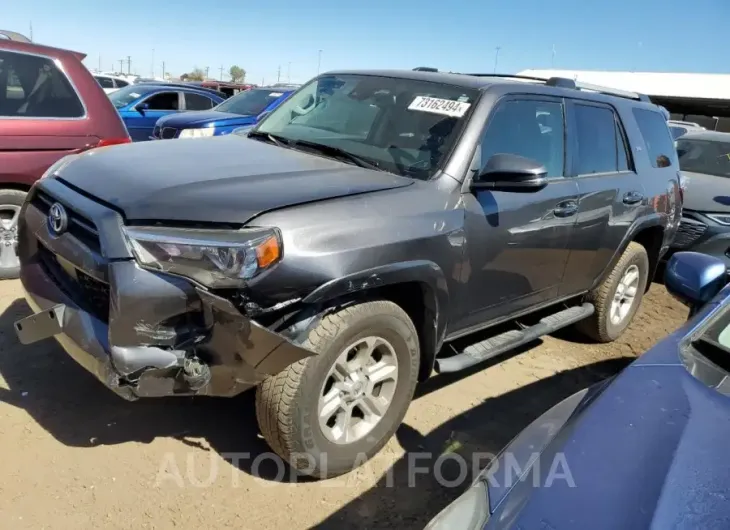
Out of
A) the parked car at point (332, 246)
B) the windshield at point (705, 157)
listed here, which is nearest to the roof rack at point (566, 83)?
the parked car at point (332, 246)

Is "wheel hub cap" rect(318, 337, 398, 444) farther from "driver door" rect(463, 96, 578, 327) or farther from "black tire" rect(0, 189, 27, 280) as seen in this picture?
"black tire" rect(0, 189, 27, 280)

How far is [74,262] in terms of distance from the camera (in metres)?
2.69

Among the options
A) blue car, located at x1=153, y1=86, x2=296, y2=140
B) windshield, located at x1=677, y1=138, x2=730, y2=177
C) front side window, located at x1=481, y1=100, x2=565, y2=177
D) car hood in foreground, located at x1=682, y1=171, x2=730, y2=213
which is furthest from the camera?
windshield, located at x1=677, y1=138, x2=730, y2=177

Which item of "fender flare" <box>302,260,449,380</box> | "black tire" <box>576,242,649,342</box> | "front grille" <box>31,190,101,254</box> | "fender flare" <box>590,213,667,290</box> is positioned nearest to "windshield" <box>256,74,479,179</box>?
"fender flare" <box>302,260,449,380</box>

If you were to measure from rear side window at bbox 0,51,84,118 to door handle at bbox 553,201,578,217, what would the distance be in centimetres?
380

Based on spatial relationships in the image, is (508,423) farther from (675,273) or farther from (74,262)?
(74,262)

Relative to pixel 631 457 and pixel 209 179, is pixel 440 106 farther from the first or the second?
pixel 631 457

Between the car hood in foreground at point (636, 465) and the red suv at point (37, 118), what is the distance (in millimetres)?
4423

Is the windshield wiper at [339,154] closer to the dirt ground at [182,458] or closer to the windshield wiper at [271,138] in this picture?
the windshield wiper at [271,138]

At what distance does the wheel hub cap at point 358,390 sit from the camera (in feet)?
9.50

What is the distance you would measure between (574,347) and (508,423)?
1707mm

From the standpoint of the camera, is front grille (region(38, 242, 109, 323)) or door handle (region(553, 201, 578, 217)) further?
door handle (region(553, 201, 578, 217))

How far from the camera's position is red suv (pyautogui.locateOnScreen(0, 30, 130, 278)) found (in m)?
4.80

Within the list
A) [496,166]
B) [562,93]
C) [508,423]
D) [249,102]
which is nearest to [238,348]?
[496,166]
